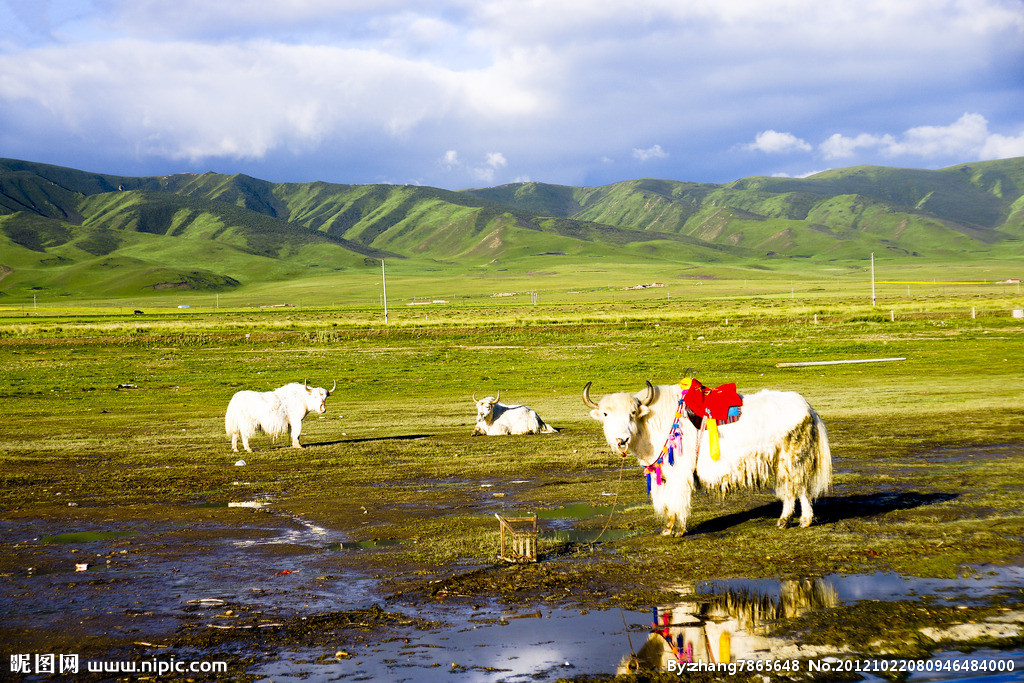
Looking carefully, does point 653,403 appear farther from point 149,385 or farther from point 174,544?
point 149,385

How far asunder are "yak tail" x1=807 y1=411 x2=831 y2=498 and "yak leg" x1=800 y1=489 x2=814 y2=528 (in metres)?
0.14

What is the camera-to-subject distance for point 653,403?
481 inches

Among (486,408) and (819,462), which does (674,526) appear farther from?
(486,408)

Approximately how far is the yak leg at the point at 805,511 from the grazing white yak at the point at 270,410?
39.6ft

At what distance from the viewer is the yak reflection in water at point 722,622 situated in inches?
297

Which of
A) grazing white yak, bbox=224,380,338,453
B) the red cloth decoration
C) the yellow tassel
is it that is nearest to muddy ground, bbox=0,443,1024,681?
the yellow tassel

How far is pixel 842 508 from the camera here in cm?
1288

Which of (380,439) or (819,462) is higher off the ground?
(819,462)

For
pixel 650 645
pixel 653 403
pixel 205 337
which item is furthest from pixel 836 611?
pixel 205 337

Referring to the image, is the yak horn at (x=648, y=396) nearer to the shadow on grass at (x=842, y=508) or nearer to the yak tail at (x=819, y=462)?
the shadow on grass at (x=842, y=508)

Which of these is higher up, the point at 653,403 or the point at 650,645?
the point at 653,403

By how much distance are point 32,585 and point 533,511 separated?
712 centimetres

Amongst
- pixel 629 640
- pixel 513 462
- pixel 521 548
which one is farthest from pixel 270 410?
pixel 629 640

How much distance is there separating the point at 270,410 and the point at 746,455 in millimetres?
12703
